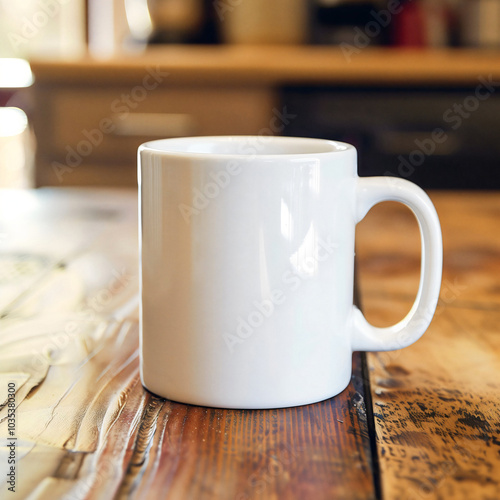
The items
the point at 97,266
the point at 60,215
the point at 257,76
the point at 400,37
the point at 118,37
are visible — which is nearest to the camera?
the point at 97,266

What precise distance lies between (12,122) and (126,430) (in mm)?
3736

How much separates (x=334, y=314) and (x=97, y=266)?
38cm

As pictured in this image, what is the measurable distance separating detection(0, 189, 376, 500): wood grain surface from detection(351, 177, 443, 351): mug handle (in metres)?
0.03

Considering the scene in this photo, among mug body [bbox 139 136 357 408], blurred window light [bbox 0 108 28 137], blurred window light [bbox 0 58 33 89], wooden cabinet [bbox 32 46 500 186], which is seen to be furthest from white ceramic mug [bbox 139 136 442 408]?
blurred window light [bbox 0 108 28 137]

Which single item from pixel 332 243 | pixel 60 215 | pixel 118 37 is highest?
pixel 118 37

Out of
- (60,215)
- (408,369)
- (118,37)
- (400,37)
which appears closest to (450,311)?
(408,369)

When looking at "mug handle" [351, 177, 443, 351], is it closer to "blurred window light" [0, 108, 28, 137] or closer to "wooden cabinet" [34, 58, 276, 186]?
"wooden cabinet" [34, 58, 276, 186]

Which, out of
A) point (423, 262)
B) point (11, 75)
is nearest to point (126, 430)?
point (423, 262)

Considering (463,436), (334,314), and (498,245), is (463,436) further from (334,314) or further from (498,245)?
(498,245)

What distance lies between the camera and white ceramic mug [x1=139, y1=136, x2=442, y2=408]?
38cm

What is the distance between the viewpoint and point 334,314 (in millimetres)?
411

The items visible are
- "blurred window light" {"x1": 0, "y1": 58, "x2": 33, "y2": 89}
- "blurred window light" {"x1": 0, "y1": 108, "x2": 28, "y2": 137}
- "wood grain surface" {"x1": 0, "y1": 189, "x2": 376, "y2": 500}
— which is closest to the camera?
"wood grain surface" {"x1": 0, "y1": 189, "x2": 376, "y2": 500}

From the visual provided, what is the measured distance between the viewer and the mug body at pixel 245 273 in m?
0.38

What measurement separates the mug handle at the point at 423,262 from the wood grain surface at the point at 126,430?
0.11 feet
